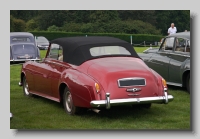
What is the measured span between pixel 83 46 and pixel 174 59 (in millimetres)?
3056

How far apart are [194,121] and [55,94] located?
10.2 ft

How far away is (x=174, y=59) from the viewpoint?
38.6 ft

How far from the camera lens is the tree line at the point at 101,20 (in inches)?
325

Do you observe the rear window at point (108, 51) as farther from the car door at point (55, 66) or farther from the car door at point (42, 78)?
the car door at point (42, 78)

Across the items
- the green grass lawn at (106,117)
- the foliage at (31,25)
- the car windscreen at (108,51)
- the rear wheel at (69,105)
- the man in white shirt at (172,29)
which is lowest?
the green grass lawn at (106,117)

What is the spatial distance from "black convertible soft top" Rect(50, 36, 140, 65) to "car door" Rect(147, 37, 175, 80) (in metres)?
2.49

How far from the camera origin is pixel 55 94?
31.8 feet

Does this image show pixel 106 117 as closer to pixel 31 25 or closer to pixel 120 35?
pixel 120 35

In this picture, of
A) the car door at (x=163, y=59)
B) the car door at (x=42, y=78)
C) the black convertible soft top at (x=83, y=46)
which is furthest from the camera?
the car door at (x=163, y=59)

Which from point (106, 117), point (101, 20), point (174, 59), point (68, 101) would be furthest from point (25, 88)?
point (174, 59)

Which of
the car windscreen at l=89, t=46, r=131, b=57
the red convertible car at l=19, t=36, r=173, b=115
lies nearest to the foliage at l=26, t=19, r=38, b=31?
the red convertible car at l=19, t=36, r=173, b=115

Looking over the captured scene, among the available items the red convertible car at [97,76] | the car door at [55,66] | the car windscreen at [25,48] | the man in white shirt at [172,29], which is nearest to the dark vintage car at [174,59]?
the man in white shirt at [172,29]

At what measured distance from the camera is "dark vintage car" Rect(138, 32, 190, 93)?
37.2ft

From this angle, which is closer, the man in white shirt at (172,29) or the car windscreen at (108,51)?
the car windscreen at (108,51)
